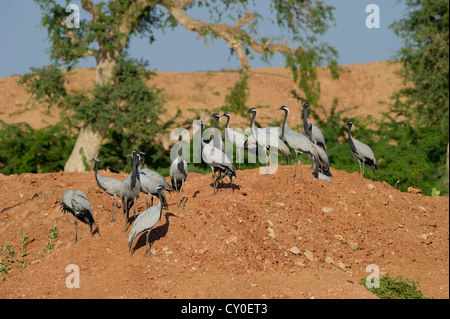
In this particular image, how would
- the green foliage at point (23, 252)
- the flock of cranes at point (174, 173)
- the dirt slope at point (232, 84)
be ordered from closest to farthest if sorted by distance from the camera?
1. the flock of cranes at point (174, 173)
2. the green foliage at point (23, 252)
3. the dirt slope at point (232, 84)

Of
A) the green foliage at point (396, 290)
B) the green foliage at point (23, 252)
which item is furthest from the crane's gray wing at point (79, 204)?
the green foliage at point (396, 290)

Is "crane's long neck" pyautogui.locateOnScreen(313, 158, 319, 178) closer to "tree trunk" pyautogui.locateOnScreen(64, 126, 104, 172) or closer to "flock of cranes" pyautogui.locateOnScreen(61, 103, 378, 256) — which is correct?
"flock of cranes" pyautogui.locateOnScreen(61, 103, 378, 256)

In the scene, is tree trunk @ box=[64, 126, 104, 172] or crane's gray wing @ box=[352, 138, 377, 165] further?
tree trunk @ box=[64, 126, 104, 172]

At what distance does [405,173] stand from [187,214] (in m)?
8.91

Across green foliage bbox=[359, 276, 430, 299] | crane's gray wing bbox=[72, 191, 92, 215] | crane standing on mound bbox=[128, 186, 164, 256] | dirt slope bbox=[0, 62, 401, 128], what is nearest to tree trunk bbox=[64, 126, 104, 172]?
crane's gray wing bbox=[72, 191, 92, 215]

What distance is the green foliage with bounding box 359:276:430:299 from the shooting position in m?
8.70

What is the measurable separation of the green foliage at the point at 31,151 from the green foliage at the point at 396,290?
54.8ft

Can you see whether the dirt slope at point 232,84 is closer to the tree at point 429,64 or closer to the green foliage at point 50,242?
the tree at point 429,64

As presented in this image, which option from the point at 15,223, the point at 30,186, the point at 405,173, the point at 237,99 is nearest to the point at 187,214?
the point at 15,223

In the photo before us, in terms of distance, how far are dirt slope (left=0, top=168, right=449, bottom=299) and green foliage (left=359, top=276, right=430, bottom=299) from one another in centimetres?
28

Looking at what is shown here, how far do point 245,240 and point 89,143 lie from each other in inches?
515

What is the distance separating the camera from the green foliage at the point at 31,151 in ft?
73.6

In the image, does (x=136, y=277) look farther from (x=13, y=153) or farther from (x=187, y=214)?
(x=13, y=153)

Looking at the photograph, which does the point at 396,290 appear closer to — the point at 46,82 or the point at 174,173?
the point at 174,173
